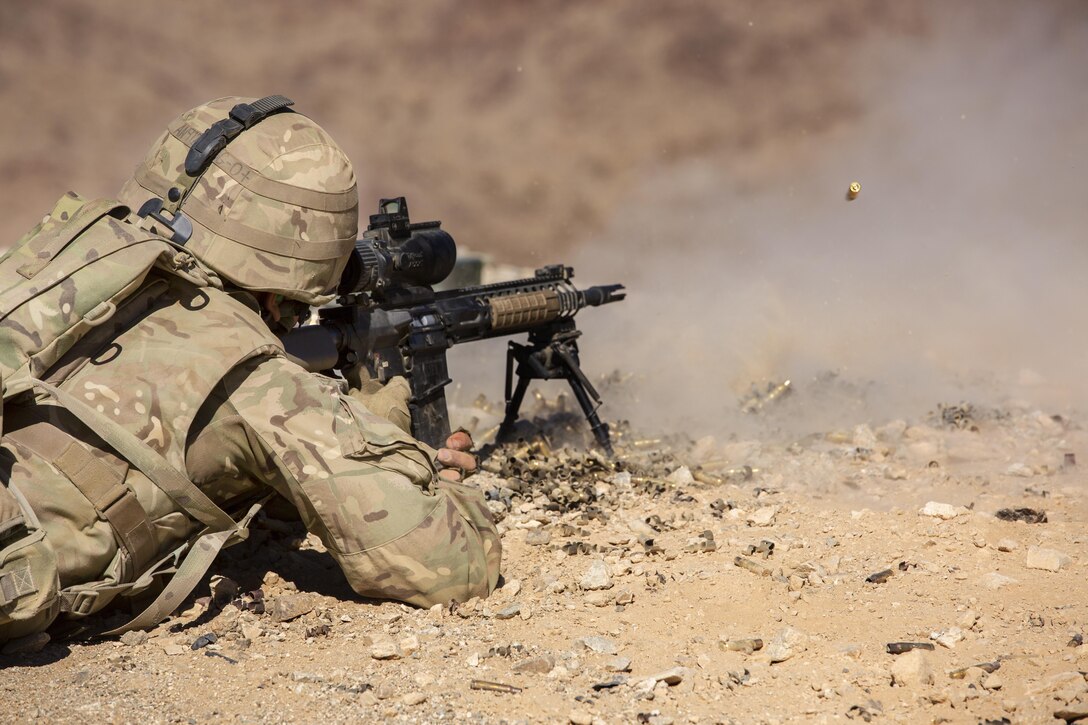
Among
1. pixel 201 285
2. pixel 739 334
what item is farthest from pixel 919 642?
pixel 739 334

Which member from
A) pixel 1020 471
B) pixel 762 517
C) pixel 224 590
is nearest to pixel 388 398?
pixel 224 590

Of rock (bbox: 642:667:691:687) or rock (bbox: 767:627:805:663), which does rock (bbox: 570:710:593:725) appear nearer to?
rock (bbox: 642:667:691:687)

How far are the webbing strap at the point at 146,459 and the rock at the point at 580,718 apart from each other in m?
1.41

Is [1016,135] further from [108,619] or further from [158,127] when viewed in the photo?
[108,619]

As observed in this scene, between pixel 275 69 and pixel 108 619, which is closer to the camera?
pixel 108 619

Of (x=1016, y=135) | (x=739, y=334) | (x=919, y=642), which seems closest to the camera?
(x=919, y=642)

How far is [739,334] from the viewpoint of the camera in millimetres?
8312

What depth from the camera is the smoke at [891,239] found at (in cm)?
811

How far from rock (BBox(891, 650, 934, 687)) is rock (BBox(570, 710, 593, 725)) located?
876mm

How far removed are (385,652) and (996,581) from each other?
7.08 ft

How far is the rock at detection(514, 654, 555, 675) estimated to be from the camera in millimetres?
3123

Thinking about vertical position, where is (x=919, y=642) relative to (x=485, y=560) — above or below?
below

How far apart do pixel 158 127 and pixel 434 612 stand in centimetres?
708

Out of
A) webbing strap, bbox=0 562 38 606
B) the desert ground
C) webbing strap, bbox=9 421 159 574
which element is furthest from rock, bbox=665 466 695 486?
webbing strap, bbox=0 562 38 606
